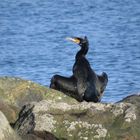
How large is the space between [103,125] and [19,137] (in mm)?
1370

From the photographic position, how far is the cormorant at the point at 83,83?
722 inches

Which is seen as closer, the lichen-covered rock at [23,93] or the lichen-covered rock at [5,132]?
the lichen-covered rock at [5,132]

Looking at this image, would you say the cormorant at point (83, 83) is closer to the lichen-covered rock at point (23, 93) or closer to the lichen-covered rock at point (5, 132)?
the lichen-covered rock at point (23, 93)

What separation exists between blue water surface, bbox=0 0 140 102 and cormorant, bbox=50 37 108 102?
8.18 m

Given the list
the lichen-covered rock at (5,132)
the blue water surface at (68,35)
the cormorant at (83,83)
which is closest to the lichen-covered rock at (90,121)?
the lichen-covered rock at (5,132)

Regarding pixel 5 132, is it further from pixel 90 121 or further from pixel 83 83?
pixel 83 83

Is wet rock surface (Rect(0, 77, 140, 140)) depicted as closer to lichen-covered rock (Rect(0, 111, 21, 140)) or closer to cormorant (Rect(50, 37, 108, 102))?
lichen-covered rock (Rect(0, 111, 21, 140))

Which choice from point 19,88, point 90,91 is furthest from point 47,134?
point 90,91

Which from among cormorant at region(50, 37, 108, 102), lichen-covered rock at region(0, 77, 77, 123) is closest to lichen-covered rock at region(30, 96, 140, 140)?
lichen-covered rock at region(0, 77, 77, 123)

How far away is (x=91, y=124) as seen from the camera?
508 inches

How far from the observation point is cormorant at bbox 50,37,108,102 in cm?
1834

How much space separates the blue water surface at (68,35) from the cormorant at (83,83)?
818 cm

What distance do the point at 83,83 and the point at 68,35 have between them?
104 ft

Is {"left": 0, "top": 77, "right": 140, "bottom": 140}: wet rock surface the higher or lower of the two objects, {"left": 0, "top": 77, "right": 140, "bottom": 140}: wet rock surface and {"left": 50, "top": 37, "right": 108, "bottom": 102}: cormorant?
the higher
